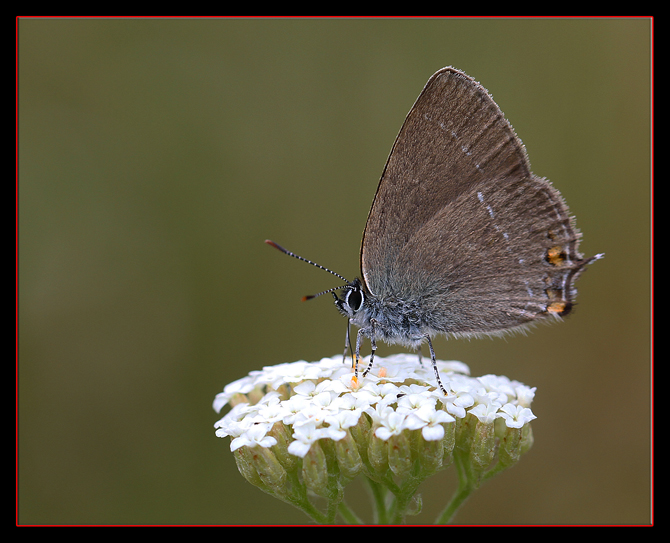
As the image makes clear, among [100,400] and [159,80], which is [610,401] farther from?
[159,80]

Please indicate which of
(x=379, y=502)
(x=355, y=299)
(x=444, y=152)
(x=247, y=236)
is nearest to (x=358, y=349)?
(x=355, y=299)

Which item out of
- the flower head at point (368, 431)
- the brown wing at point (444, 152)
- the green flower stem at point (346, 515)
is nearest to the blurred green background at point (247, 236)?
the green flower stem at point (346, 515)

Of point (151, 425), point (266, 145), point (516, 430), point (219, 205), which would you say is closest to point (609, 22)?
point (266, 145)

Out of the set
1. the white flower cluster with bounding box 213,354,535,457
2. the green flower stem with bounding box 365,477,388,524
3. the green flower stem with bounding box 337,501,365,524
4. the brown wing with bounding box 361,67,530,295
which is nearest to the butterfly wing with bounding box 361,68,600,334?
the brown wing with bounding box 361,67,530,295

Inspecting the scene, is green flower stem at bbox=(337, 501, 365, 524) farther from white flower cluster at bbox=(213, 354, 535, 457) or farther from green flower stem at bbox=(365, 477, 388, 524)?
white flower cluster at bbox=(213, 354, 535, 457)

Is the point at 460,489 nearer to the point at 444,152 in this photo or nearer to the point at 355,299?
the point at 355,299
